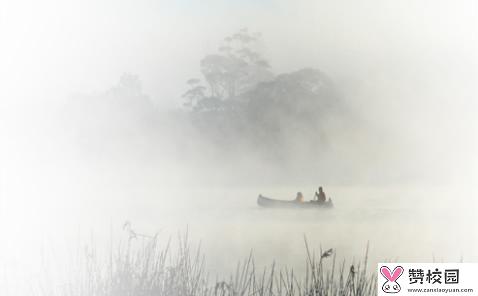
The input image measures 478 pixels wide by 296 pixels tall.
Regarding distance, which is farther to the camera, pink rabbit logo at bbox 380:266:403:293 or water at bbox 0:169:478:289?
pink rabbit logo at bbox 380:266:403:293

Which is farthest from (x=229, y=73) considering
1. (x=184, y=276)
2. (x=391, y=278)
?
(x=391, y=278)

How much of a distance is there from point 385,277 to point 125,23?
1709 mm

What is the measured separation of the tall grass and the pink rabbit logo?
0.05 metres

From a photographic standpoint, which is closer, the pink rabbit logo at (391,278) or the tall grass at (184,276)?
the tall grass at (184,276)

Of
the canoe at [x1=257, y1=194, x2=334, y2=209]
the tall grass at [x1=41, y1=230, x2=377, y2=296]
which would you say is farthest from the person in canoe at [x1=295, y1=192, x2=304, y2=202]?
the tall grass at [x1=41, y1=230, x2=377, y2=296]

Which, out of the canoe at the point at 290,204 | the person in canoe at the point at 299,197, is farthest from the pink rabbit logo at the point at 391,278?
the person in canoe at the point at 299,197

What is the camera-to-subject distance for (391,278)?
3.91 metres

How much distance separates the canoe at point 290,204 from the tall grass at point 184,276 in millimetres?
216

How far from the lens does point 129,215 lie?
376 centimetres

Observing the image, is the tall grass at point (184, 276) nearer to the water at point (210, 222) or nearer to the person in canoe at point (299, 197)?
the water at point (210, 222)

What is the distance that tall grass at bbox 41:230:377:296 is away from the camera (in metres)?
3.76

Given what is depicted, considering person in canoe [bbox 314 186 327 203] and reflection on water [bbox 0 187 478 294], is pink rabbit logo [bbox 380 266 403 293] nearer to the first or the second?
reflection on water [bbox 0 187 478 294]

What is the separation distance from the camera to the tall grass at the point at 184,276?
3.76 metres

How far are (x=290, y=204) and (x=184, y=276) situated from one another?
59 cm
